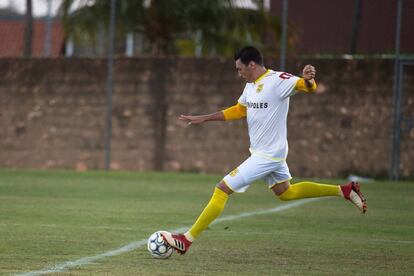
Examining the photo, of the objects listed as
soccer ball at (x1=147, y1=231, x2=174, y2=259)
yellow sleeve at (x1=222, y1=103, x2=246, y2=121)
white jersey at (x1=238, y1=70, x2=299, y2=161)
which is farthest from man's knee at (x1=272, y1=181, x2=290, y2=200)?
soccer ball at (x1=147, y1=231, x2=174, y2=259)

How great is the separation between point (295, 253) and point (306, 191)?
42.2 inches

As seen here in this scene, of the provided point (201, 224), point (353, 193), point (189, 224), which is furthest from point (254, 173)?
point (189, 224)

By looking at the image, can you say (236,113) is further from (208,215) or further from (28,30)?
(28,30)

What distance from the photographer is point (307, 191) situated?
35.2 feet

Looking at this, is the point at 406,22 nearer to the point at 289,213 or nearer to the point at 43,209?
the point at 289,213

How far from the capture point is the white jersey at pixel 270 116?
10.1 meters

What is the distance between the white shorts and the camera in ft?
31.9

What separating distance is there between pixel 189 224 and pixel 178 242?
3.07 meters

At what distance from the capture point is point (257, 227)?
1225 centimetres

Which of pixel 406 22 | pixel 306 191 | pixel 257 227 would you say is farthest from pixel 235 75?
pixel 306 191

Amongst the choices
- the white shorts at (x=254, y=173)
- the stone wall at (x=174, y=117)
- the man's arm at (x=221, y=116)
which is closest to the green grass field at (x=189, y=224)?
the white shorts at (x=254, y=173)

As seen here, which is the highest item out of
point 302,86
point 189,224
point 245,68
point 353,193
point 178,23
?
point 178,23

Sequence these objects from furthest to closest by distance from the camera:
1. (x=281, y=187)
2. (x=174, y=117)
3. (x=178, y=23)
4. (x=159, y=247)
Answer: (x=178, y=23)
(x=174, y=117)
(x=281, y=187)
(x=159, y=247)

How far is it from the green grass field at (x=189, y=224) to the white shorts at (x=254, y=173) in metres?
0.63
